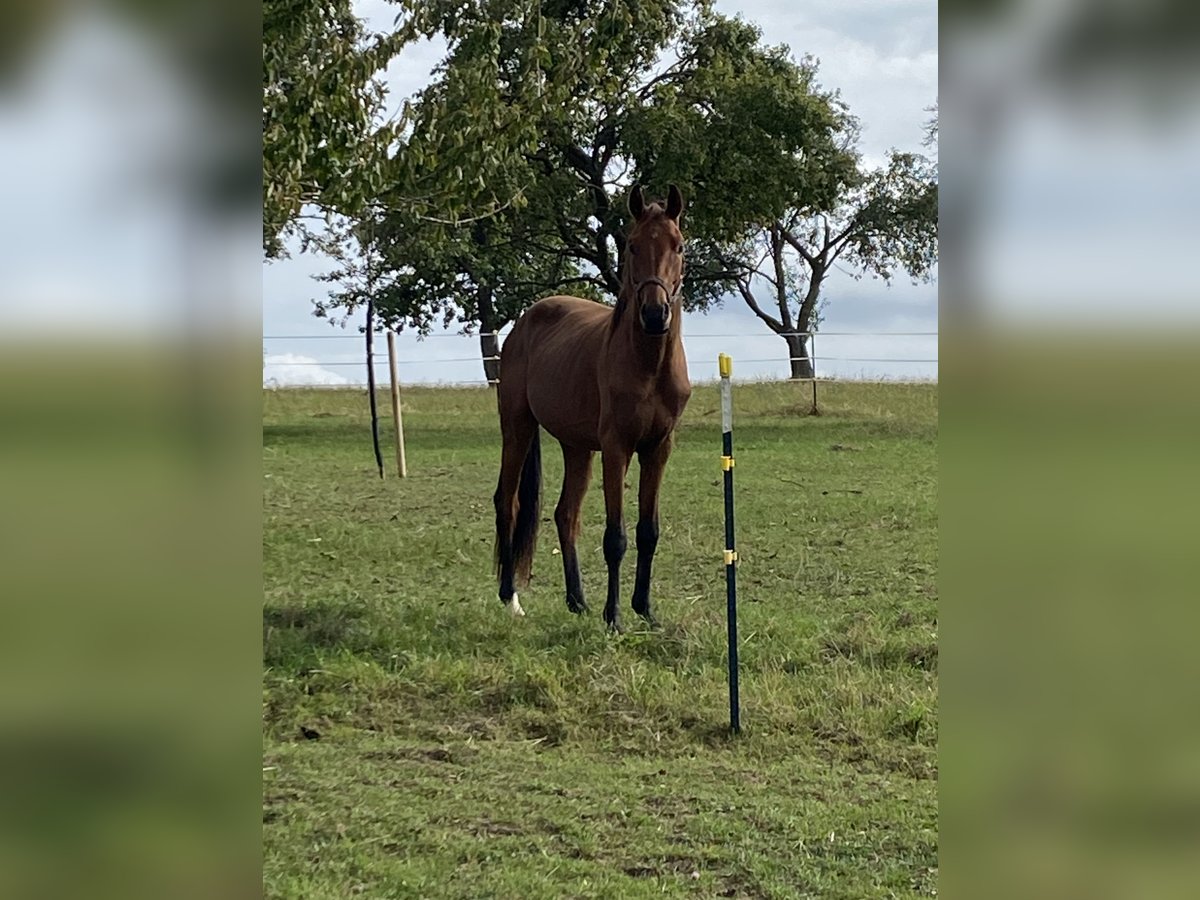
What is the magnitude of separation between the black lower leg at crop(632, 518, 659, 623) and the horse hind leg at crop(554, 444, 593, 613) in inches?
13.7

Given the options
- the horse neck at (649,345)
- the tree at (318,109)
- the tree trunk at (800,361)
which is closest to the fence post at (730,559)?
the horse neck at (649,345)

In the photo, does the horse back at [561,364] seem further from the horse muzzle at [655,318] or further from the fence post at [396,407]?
the fence post at [396,407]

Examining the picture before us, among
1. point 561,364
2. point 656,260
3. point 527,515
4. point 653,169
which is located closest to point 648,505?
point 527,515

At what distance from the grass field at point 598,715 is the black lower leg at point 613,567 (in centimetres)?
10

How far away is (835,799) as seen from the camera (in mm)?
2963

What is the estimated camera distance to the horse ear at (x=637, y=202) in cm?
432

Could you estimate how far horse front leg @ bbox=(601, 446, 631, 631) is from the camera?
4.74 m

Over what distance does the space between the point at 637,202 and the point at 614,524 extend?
158 centimetres

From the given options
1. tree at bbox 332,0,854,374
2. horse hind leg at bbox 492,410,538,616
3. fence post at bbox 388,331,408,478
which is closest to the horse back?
horse hind leg at bbox 492,410,538,616

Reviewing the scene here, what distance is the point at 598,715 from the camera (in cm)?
367

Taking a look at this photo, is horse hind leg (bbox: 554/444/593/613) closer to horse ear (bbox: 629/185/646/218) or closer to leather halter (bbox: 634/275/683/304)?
leather halter (bbox: 634/275/683/304)
